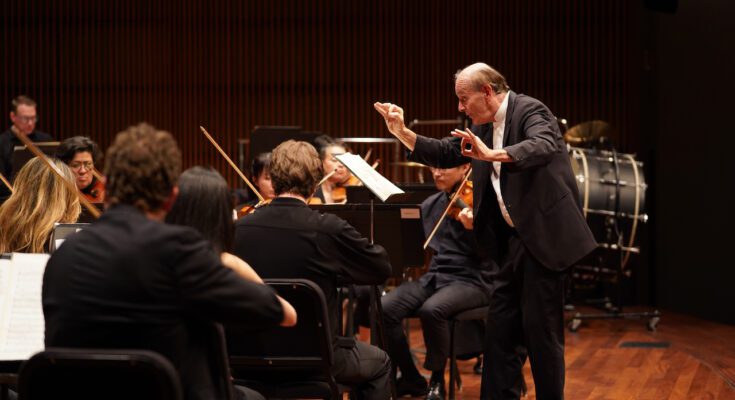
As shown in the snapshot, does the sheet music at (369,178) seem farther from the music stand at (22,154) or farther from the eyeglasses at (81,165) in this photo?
the music stand at (22,154)

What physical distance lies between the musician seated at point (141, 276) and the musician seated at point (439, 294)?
8.69 ft

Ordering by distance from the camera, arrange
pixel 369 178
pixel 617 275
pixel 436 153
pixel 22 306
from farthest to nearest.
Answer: pixel 617 275 < pixel 436 153 < pixel 369 178 < pixel 22 306

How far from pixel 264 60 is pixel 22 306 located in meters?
7.09

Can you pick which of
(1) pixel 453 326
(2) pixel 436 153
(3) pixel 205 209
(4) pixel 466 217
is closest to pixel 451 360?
(1) pixel 453 326

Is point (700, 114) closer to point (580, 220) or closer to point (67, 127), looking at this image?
point (580, 220)

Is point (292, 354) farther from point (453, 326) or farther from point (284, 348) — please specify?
point (453, 326)

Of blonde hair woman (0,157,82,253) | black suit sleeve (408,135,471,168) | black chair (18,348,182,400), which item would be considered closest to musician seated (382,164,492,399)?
black suit sleeve (408,135,471,168)

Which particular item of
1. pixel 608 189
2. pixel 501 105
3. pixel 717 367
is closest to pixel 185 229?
pixel 501 105

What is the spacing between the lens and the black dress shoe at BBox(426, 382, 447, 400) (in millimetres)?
4488

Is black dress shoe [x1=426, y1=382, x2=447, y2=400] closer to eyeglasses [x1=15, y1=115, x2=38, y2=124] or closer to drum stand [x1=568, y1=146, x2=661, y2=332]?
drum stand [x1=568, y1=146, x2=661, y2=332]

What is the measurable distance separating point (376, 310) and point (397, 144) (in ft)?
15.9

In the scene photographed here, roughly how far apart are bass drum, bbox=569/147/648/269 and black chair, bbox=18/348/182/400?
5.32 m

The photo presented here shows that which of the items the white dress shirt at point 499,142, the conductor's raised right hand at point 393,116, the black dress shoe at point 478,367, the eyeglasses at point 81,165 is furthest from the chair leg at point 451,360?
the eyeglasses at point 81,165

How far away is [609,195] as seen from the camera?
22.7ft
